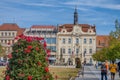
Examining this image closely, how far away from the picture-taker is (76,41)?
401 ft

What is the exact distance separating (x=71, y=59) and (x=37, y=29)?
534 inches

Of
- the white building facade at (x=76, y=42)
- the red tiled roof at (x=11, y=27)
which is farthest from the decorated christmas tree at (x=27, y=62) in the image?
the red tiled roof at (x=11, y=27)

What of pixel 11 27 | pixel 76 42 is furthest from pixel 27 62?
pixel 11 27

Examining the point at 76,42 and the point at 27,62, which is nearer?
the point at 27,62

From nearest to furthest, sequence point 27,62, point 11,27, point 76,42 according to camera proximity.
Result: 1. point 27,62
2. point 76,42
3. point 11,27

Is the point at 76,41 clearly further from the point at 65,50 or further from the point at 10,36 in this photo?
the point at 10,36

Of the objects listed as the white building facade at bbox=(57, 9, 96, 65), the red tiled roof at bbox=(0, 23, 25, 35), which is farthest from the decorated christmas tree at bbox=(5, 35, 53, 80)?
the red tiled roof at bbox=(0, 23, 25, 35)

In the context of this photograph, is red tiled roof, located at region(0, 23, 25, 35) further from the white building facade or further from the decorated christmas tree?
the decorated christmas tree

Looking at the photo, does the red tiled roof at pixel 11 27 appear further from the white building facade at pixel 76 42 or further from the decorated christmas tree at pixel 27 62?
the decorated christmas tree at pixel 27 62

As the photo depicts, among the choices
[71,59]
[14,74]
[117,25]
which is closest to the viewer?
[14,74]

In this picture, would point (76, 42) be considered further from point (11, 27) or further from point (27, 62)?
point (27, 62)

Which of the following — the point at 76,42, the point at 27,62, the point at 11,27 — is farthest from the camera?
the point at 11,27

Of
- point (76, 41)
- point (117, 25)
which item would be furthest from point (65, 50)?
point (117, 25)

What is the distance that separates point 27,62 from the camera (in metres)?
13.7
